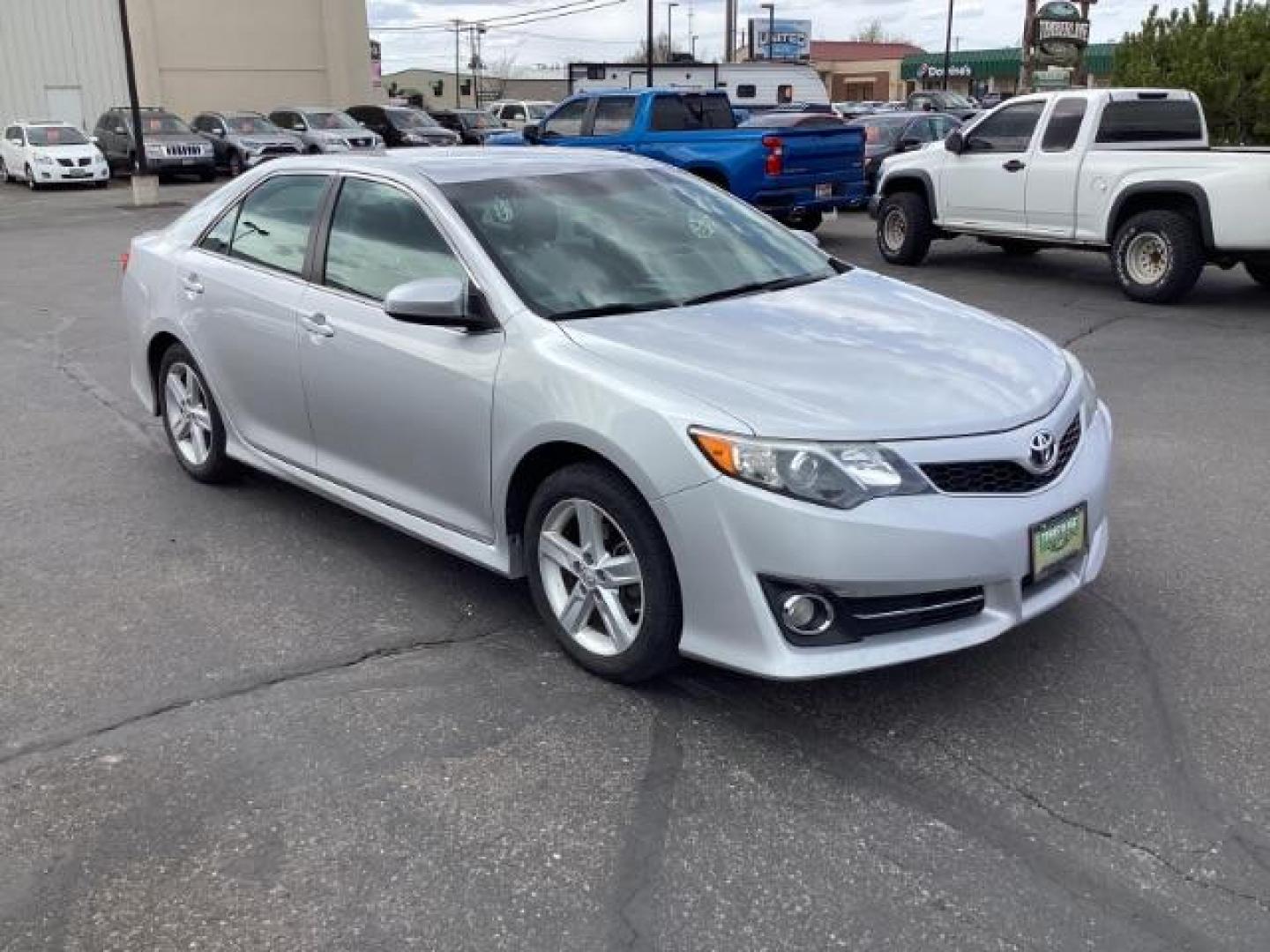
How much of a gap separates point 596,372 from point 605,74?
27.2 meters

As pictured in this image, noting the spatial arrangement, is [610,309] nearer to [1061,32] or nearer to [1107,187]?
[1107,187]

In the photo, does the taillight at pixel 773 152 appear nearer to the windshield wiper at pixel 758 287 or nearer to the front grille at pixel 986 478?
the windshield wiper at pixel 758 287

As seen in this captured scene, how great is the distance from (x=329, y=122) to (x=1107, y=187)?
79.8 feet

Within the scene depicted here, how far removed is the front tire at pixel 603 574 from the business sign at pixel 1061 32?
2544cm

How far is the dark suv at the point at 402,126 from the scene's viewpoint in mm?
33281

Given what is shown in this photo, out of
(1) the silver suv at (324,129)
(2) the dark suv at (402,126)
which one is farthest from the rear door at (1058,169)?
(2) the dark suv at (402,126)

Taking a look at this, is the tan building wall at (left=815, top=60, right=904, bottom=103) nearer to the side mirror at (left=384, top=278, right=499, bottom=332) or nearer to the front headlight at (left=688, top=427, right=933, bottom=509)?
the side mirror at (left=384, top=278, right=499, bottom=332)

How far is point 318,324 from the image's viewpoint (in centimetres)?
461

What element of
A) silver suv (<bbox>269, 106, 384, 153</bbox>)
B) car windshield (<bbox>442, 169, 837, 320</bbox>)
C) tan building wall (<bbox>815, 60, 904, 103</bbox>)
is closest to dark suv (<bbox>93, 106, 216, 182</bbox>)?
silver suv (<bbox>269, 106, 384, 153</bbox>)

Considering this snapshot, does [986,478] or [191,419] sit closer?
[986,478]

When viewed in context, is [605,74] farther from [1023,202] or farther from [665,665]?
[665,665]

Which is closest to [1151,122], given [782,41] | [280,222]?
[280,222]

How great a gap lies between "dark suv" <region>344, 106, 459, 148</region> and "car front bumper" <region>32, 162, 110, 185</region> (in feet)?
27.4

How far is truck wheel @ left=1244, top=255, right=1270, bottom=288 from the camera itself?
10.9m
